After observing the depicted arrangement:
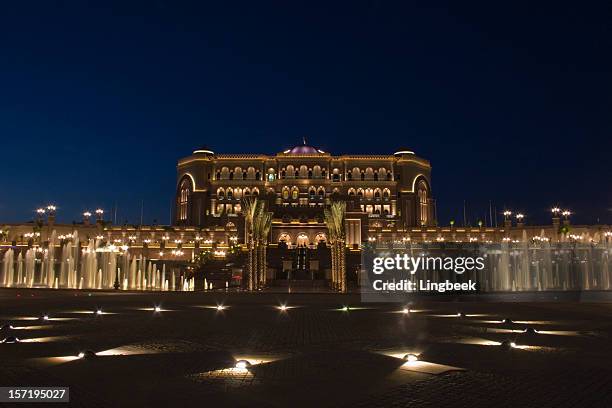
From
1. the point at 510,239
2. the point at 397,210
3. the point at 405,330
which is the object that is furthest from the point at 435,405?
the point at 397,210

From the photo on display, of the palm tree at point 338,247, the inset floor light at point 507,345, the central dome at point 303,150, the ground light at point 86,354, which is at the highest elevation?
the central dome at point 303,150

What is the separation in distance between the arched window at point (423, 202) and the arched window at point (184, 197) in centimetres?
4907

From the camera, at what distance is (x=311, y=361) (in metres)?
9.80

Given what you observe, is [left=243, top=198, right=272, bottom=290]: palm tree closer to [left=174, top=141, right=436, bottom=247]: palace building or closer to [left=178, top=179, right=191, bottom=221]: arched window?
[left=174, top=141, right=436, bottom=247]: palace building

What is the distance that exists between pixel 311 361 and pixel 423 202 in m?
105

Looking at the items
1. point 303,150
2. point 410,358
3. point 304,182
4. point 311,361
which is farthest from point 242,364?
point 303,150

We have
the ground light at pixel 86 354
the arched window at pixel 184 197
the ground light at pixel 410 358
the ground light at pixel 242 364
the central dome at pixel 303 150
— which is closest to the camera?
the ground light at pixel 242 364

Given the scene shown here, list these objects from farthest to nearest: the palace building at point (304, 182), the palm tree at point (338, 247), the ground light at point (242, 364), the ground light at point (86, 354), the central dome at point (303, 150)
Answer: the central dome at point (303, 150) → the palace building at point (304, 182) → the palm tree at point (338, 247) → the ground light at point (86, 354) → the ground light at point (242, 364)

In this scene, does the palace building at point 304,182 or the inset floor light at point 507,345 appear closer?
the inset floor light at point 507,345

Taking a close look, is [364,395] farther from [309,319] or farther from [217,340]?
[309,319]

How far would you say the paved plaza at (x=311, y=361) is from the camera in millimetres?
7250

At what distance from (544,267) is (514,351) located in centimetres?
4728

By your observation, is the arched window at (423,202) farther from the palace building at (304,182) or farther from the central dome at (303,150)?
the central dome at (303,150)

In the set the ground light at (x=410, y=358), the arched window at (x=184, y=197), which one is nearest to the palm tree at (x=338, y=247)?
the ground light at (x=410, y=358)
